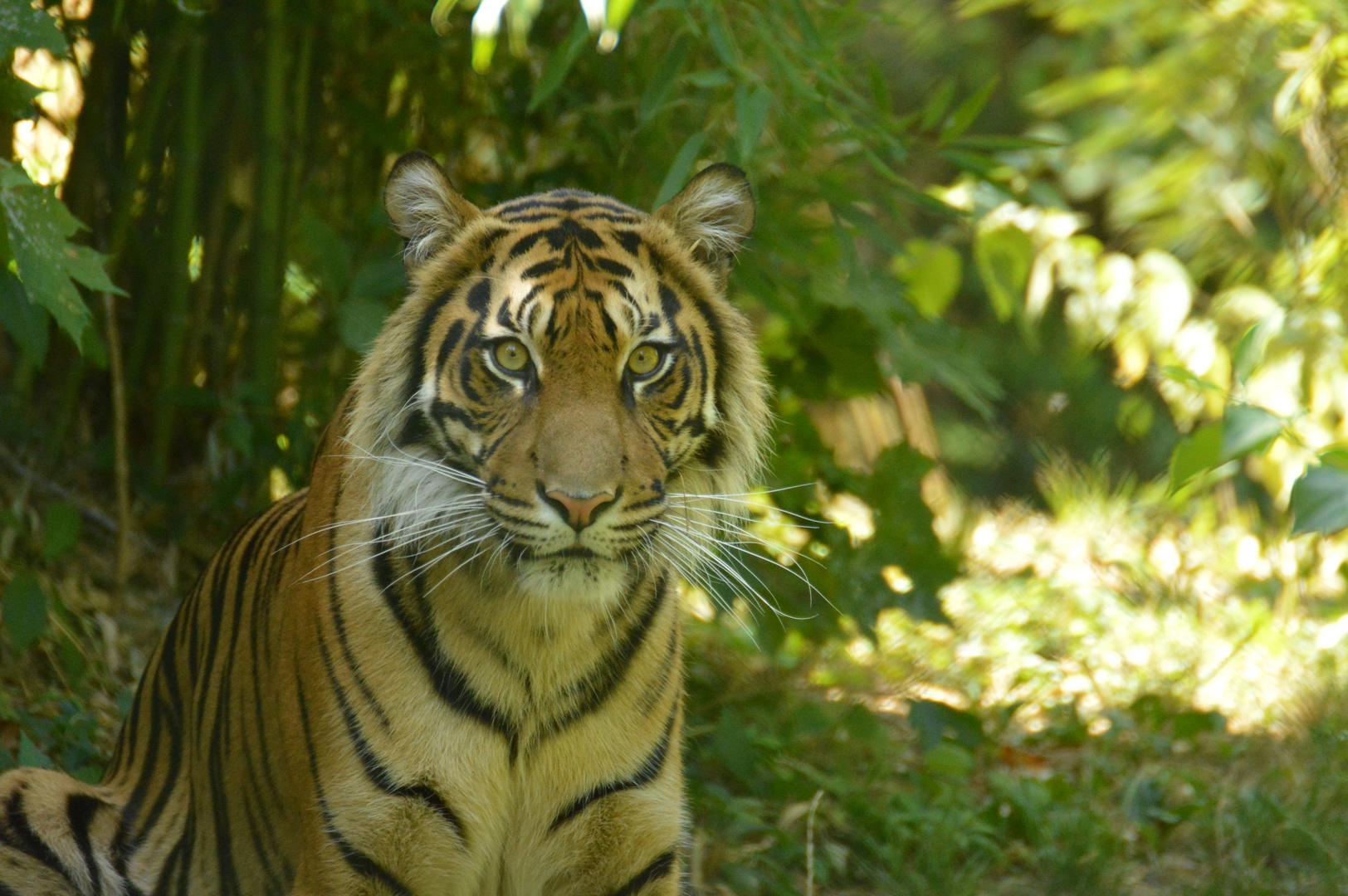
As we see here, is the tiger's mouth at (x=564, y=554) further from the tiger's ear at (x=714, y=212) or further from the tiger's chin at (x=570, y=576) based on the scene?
the tiger's ear at (x=714, y=212)

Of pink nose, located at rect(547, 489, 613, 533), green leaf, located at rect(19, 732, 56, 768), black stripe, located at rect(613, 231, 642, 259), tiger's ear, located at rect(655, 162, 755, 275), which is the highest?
tiger's ear, located at rect(655, 162, 755, 275)

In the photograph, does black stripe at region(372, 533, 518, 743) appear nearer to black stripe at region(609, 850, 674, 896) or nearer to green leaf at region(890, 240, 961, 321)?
black stripe at region(609, 850, 674, 896)

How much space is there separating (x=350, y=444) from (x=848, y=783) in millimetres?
1904

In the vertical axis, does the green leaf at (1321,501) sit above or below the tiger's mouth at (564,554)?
below

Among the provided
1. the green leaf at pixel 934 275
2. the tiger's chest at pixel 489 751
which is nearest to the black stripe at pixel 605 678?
the tiger's chest at pixel 489 751

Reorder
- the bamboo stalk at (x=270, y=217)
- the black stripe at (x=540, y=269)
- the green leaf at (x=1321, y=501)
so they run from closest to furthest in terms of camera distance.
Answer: the green leaf at (x=1321, y=501) → the black stripe at (x=540, y=269) → the bamboo stalk at (x=270, y=217)

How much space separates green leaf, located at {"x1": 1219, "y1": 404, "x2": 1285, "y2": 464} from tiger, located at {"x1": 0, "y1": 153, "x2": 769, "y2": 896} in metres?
0.85

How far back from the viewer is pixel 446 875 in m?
2.11

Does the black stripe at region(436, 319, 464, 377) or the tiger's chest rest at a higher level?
the black stripe at region(436, 319, 464, 377)

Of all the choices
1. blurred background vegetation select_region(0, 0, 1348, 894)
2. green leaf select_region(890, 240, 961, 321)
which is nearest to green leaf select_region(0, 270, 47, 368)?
blurred background vegetation select_region(0, 0, 1348, 894)

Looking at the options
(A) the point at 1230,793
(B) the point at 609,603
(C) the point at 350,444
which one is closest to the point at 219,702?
(C) the point at 350,444

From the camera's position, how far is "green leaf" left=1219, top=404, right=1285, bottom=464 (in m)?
1.69

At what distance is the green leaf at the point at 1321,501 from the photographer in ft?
5.07

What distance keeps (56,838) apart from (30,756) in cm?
46
